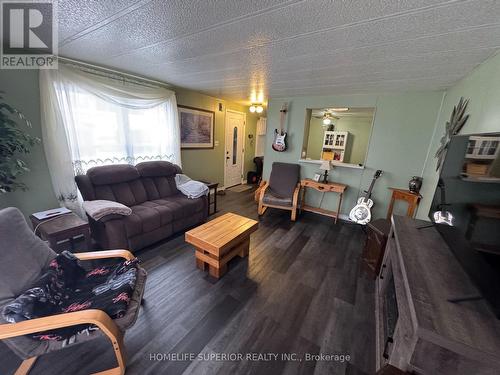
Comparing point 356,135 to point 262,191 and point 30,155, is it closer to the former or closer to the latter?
point 262,191

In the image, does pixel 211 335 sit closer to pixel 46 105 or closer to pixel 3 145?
pixel 3 145

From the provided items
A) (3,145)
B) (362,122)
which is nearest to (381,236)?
(3,145)

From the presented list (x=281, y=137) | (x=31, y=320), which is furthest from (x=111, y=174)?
(x=281, y=137)

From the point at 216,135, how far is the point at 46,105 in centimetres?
287

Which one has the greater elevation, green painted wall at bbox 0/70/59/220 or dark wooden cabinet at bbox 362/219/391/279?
green painted wall at bbox 0/70/59/220

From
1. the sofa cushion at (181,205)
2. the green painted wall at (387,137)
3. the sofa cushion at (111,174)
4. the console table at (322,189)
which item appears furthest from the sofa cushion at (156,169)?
the green painted wall at (387,137)

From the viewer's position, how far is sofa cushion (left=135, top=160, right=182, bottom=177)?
294 cm

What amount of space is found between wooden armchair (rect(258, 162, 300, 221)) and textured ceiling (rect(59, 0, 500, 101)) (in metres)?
1.82

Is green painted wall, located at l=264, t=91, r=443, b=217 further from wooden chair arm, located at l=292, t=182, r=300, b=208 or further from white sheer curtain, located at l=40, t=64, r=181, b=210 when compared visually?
white sheer curtain, located at l=40, t=64, r=181, b=210

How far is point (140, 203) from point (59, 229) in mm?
965

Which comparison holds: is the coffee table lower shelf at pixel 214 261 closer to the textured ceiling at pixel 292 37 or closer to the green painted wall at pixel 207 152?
the textured ceiling at pixel 292 37

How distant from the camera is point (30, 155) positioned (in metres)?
2.15

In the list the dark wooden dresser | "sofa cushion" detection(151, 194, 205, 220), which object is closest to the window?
"sofa cushion" detection(151, 194, 205, 220)

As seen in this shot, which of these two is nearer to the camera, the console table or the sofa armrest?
the sofa armrest
